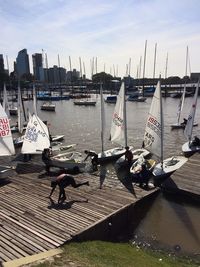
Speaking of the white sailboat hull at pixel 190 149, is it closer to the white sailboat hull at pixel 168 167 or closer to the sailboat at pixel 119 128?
the white sailboat hull at pixel 168 167

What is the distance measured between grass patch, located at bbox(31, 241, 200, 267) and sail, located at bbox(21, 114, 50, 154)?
1222cm

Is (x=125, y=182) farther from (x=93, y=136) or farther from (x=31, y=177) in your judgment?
(x=93, y=136)

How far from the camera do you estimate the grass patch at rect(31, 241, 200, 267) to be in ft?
37.7

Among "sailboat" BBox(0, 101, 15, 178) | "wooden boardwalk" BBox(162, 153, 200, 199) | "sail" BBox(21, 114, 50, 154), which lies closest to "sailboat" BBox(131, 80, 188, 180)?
"wooden boardwalk" BBox(162, 153, 200, 199)

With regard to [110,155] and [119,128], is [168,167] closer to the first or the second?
[119,128]

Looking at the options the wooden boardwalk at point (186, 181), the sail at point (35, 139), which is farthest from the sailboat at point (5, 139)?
the wooden boardwalk at point (186, 181)

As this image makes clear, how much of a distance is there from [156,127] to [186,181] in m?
4.62

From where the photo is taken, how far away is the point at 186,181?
21.4 metres

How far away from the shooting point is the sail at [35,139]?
25.0m

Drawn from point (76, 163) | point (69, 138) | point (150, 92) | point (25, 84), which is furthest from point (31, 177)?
point (25, 84)

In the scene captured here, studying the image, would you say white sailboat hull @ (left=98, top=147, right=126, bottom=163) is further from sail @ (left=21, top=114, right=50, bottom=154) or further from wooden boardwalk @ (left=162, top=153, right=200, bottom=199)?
wooden boardwalk @ (left=162, top=153, right=200, bottom=199)

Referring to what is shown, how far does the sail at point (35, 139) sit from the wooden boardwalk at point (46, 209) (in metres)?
2.59

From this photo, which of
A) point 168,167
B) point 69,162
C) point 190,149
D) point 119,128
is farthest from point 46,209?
point 190,149

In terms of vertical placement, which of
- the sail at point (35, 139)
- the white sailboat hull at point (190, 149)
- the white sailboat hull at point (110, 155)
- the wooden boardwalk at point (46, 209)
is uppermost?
the sail at point (35, 139)
